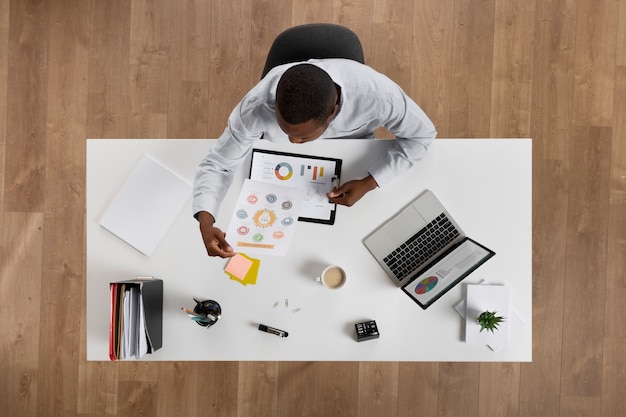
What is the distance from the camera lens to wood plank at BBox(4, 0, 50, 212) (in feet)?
7.23

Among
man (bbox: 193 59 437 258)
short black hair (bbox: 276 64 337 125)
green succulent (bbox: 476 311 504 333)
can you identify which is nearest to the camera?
short black hair (bbox: 276 64 337 125)

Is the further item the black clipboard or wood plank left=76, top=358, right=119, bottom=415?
wood plank left=76, top=358, right=119, bottom=415

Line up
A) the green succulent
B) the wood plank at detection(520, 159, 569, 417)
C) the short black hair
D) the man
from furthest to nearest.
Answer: the wood plank at detection(520, 159, 569, 417)
the green succulent
the man
the short black hair

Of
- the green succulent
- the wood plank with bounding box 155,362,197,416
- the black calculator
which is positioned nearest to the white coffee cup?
the black calculator

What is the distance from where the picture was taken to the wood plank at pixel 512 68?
2.17 metres

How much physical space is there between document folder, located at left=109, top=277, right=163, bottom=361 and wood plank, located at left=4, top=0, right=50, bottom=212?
3.94 ft

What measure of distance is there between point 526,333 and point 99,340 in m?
1.30

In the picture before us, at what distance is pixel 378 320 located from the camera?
1.44 m

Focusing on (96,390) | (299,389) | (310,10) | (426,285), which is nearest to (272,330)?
(426,285)

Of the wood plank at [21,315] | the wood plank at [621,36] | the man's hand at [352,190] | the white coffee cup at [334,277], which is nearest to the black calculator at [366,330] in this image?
the white coffee cup at [334,277]

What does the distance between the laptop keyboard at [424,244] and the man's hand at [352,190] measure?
0.20 m

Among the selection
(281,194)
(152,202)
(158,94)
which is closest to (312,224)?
(281,194)

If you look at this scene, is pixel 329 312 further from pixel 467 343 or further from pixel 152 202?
pixel 152 202

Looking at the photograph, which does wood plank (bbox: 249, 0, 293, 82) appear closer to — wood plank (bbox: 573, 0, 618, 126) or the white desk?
the white desk
